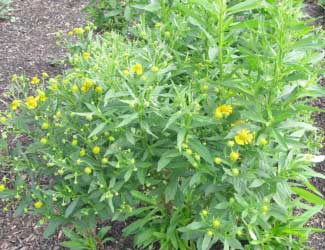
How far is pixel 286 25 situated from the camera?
187 centimetres

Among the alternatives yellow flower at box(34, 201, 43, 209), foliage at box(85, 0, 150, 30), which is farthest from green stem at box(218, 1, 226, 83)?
foliage at box(85, 0, 150, 30)

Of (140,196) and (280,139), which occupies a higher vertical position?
(280,139)

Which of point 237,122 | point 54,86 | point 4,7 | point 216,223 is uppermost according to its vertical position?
point 54,86

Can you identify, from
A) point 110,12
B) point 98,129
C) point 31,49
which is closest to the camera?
point 98,129

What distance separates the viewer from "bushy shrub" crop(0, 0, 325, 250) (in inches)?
79.0

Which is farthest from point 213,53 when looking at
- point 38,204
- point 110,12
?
point 110,12

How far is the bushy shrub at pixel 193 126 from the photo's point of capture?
2006 millimetres

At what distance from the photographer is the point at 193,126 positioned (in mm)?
2012

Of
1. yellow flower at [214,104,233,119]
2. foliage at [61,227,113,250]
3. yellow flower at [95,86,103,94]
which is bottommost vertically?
foliage at [61,227,113,250]

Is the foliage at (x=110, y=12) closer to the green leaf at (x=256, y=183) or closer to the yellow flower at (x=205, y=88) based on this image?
the yellow flower at (x=205, y=88)

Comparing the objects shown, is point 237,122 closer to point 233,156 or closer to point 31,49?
point 233,156

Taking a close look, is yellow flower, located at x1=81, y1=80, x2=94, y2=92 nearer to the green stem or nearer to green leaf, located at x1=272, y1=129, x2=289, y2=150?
the green stem

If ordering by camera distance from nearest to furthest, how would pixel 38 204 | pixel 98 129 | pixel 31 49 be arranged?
pixel 98 129 < pixel 38 204 < pixel 31 49

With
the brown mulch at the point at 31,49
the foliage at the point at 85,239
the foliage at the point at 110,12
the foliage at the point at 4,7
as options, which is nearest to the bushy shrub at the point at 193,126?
the foliage at the point at 85,239
